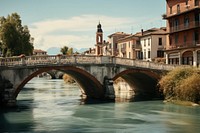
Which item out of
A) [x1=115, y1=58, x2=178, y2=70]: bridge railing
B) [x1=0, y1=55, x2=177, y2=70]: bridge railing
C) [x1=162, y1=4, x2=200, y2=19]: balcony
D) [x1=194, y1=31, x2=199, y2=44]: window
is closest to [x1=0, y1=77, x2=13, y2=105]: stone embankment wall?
[x1=0, y1=55, x2=177, y2=70]: bridge railing

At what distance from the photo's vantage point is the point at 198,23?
5856cm

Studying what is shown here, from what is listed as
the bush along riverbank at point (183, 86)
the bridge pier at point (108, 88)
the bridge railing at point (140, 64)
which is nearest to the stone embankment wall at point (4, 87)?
the bridge pier at point (108, 88)

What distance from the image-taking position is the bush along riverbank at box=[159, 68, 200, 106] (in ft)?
136

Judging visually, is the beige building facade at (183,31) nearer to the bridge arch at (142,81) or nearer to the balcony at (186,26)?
the balcony at (186,26)

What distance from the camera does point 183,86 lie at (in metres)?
41.9

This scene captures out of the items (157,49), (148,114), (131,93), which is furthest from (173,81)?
(157,49)

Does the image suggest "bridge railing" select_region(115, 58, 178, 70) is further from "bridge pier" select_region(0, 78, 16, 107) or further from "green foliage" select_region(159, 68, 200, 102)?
"bridge pier" select_region(0, 78, 16, 107)

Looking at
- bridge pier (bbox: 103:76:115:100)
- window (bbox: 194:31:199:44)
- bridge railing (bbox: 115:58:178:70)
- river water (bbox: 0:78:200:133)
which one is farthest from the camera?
window (bbox: 194:31:199:44)

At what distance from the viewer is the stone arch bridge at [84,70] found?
40.0 meters

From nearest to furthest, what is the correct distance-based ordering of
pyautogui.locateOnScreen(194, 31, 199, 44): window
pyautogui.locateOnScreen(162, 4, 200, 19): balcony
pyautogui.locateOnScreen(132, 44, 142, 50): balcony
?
pyautogui.locateOnScreen(162, 4, 200, 19): balcony → pyautogui.locateOnScreen(194, 31, 199, 44): window → pyautogui.locateOnScreen(132, 44, 142, 50): balcony

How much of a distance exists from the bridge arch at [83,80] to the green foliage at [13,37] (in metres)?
23.6

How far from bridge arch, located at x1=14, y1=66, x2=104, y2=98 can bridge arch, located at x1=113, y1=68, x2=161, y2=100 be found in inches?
121

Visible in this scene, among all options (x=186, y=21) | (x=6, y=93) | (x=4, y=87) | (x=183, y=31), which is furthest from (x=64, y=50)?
(x=6, y=93)

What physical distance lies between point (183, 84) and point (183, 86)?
249 mm
